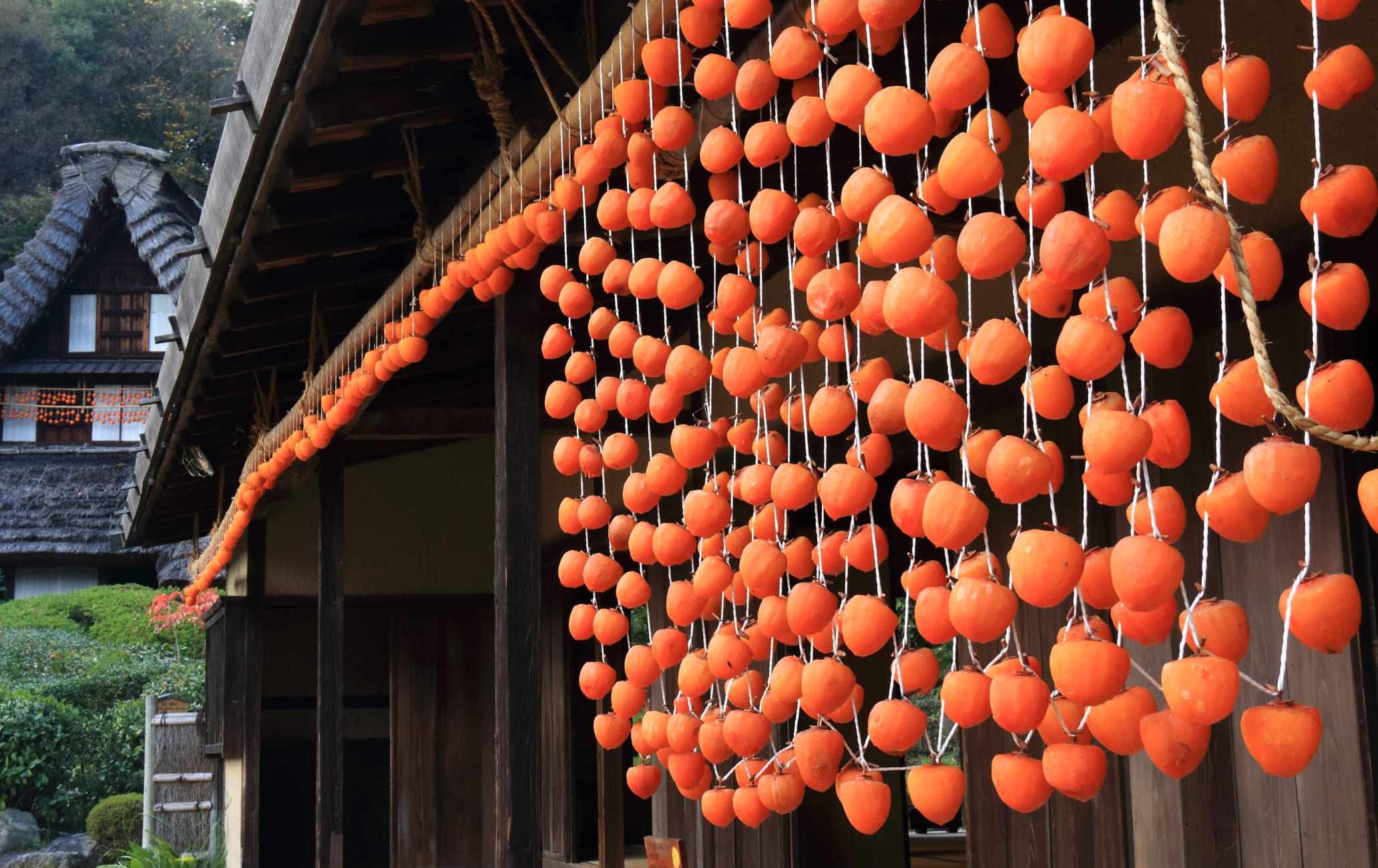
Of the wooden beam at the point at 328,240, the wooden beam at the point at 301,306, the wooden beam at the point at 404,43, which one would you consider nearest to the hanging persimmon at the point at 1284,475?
the wooden beam at the point at 404,43

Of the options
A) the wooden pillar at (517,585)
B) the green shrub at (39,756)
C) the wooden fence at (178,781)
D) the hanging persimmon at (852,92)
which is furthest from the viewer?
the green shrub at (39,756)

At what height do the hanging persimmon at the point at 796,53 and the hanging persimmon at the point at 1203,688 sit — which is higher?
the hanging persimmon at the point at 796,53

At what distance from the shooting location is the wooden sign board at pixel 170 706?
12.3 meters

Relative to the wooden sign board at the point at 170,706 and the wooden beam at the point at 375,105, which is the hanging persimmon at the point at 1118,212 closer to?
the wooden beam at the point at 375,105

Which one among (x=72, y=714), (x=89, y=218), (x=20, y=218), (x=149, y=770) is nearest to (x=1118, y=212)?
(x=149, y=770)

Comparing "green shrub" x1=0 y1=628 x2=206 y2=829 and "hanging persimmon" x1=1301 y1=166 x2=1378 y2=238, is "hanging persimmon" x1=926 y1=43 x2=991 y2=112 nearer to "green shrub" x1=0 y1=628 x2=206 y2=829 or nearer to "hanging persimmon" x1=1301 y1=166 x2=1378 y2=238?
"hanging persimmon" x1=1301 y1=166 x2=1378 y2=238

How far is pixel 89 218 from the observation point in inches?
900

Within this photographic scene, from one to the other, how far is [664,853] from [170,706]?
995 cm

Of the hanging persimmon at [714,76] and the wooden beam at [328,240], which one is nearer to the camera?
the hanging persimmon at [714,76]

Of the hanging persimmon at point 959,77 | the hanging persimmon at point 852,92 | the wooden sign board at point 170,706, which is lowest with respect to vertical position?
the wooden sign board at point 170,706

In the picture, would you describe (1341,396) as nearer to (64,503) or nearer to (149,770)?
(149,770)

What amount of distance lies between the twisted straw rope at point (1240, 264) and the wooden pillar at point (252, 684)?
846 cm

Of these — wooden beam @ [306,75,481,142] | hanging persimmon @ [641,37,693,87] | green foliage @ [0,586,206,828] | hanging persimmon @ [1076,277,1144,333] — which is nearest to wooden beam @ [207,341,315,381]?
wooden beam @ [306,75,481,142]

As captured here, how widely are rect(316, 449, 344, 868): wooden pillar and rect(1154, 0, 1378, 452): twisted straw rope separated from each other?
565 centimetres
